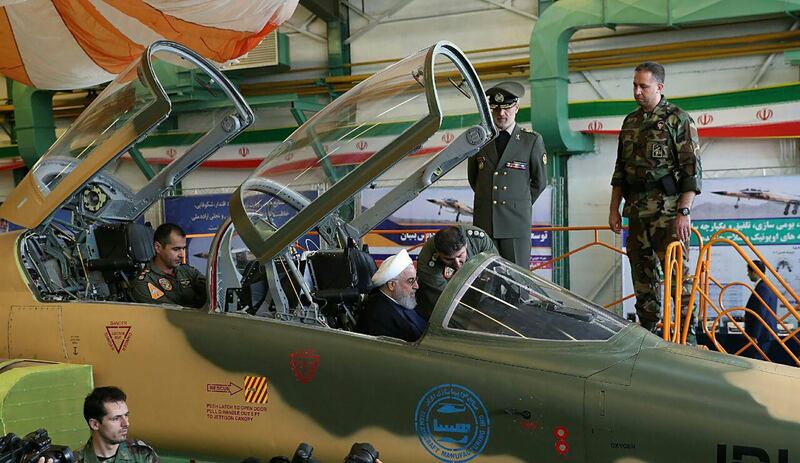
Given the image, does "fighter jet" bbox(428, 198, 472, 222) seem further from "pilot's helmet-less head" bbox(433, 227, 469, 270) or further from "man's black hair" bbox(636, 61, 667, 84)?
"pilot's helmet-less head" bbox(433, 227, 469, 270)

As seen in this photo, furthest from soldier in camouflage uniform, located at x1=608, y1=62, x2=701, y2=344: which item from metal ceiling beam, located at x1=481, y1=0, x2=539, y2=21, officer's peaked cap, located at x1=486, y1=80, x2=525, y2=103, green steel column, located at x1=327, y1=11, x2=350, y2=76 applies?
green steel column, located at x1=327, y1=11, x2=350, y2=76

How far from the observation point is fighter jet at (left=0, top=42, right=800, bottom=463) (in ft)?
12.0

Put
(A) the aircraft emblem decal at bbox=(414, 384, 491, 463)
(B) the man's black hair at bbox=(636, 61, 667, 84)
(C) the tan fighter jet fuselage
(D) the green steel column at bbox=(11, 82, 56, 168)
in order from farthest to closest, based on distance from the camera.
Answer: (D) the green steel column at bbox=(11, 82, 56, 168), (B) the man's black hair at bbox=(636, 61, 667, 84), (A) the aircraft emblem decal at bbox=(414, 384, 491, 463), (C) the tan fighter jet fuselage

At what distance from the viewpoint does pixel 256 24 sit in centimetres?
984

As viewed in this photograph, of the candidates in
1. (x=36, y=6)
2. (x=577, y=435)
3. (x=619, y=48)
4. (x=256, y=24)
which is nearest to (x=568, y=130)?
(x=619, y=48)

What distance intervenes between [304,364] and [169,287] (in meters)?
1.66

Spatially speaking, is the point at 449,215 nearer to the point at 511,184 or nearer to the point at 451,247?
the point at 511,184

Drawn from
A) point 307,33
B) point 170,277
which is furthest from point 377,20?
point 170,277

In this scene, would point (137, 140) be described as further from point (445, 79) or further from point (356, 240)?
point (445, 79)

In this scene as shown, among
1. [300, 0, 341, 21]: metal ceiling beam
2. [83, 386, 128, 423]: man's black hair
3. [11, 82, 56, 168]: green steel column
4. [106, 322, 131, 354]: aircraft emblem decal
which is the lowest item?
[83, 386, 128, 423]: man's black hair

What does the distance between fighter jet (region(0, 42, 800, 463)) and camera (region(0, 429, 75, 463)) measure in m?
1.18

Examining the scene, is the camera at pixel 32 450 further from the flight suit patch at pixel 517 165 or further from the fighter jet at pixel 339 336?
the flight suit patch at pixel 517 165

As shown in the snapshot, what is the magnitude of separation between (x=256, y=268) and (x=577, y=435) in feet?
6.87

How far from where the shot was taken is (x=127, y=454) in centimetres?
377
